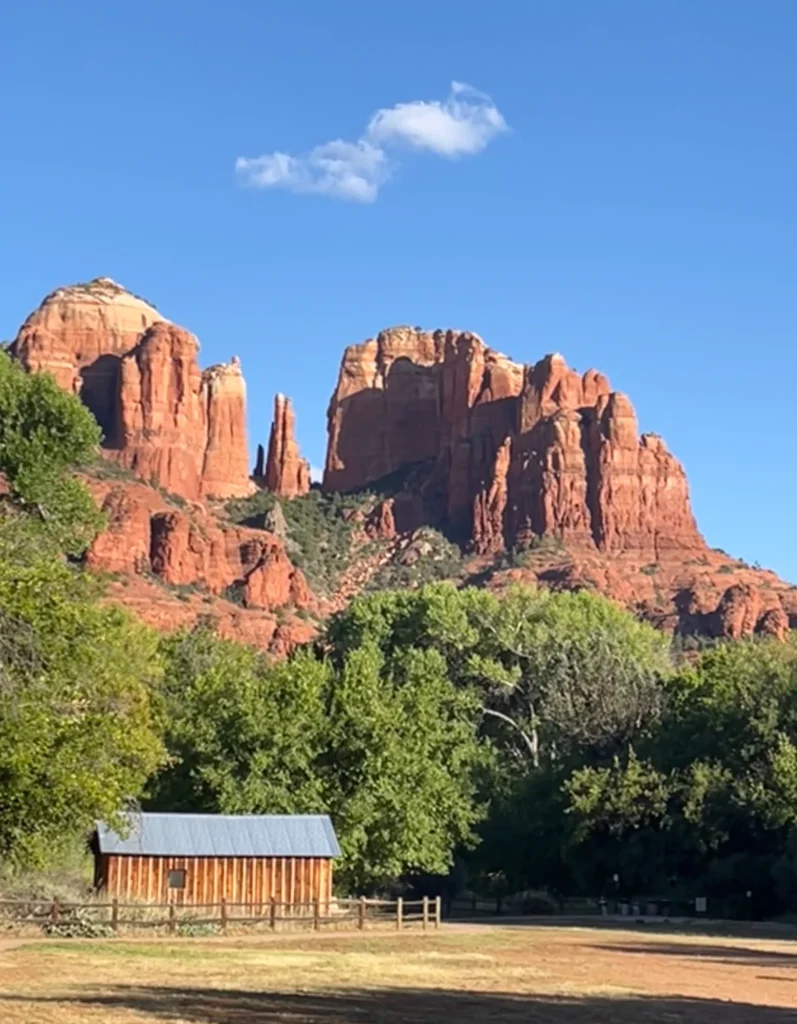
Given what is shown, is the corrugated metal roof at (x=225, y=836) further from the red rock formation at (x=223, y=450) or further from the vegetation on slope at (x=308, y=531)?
the red rock formation at (x=223, y=450)

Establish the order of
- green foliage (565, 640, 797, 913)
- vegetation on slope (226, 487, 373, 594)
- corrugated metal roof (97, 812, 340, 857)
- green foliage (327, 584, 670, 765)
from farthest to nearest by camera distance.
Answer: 1. vegetation on slope (226, 487, 373, 594)
2. green foliage (327, 584, 670, 765)
3. green foliage (565, 640, 797, 913)
4. corrugated metal roof (97, 812, 340, 857)

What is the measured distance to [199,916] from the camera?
138 ft

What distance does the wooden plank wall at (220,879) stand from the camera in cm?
4325

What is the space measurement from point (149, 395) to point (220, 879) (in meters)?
→ 143

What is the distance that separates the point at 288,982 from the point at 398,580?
148 metres

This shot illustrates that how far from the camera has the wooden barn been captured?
142 feet

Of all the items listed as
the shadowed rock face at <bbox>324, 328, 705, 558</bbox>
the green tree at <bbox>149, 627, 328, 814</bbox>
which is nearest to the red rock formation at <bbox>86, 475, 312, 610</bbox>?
the shadowed rock face at <bbox>324, 328, 705, 558</bbox>

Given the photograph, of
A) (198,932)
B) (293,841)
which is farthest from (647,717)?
(198,932)

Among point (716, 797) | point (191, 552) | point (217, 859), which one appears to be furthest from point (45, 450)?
point (191, 552)

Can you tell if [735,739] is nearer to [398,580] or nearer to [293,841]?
[293,841]

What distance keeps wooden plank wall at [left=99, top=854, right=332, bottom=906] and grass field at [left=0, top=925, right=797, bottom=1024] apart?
173 inches

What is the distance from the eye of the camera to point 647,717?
68.6m

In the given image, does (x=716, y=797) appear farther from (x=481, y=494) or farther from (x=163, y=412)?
(x=163, y=412)

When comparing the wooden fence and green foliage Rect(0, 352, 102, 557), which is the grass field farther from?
green foliage Rect(0, 352, 102, 557)
